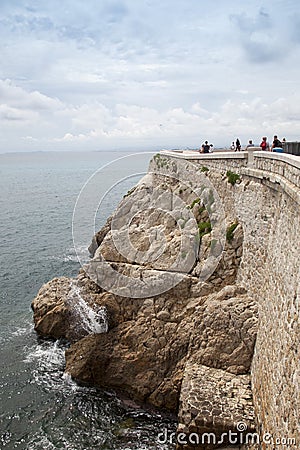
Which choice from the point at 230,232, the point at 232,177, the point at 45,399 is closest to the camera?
the point at 45,399

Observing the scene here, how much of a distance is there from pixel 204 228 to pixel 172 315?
4.85m

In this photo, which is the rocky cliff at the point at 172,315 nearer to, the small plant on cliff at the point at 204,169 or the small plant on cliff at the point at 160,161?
the small plant on cliff at the point at 204,169

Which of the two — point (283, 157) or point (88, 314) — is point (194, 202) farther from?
point (283, 157)

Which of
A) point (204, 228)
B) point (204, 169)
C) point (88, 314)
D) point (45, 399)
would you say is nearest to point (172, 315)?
point (88, 314)

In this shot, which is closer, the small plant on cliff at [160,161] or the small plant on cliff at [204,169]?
the small plant on cliff at [204,169]

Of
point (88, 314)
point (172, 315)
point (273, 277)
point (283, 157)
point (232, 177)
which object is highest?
point (283, 157)

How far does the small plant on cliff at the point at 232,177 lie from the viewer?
59.1ft

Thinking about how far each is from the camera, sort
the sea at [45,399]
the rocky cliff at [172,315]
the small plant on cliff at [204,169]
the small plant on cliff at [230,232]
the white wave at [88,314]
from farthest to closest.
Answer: the small plant on cliff at [204,169], the small plant on cliff at [230,232], the white wave at [88,314], the sea at [45,399], the rocky cliff at [172,315]

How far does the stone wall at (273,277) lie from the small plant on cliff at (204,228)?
53.8 inches

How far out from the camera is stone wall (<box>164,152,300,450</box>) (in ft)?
29.9

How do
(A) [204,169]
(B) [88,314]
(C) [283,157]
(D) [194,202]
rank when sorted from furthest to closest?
(A) [204,169] < (D) [194,202] < (B) [88,314] < (C) [283,157]

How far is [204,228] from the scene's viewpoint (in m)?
19.2

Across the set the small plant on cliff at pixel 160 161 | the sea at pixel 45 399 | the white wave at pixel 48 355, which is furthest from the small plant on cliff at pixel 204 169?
the white wave at pixel 48 355

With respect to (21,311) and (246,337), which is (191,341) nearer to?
(246,337)
